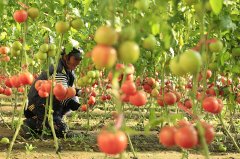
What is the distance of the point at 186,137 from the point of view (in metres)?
1.27

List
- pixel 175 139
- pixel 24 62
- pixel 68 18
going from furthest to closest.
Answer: pixel 24 62 → pixel 68 18 → pixel 175 139

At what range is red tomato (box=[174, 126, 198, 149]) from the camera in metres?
1.27

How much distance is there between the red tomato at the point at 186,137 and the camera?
→ 127cm

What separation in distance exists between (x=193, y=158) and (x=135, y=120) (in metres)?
2.48

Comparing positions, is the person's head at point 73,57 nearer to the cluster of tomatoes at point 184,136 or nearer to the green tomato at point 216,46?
the green tomato at point 216,46

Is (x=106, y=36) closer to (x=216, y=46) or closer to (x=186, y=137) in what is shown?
(x=186, y=137)

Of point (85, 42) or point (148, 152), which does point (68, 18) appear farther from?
point (148, 152)

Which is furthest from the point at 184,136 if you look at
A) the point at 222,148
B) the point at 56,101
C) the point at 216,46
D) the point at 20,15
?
the point at 56,101

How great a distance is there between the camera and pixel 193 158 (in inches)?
156

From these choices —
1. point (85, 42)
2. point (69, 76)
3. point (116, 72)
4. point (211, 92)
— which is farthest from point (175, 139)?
point (69, 76)

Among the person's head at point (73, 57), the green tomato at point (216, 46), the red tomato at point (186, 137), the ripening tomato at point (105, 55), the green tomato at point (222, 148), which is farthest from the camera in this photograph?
the person's head at point (73, 57)

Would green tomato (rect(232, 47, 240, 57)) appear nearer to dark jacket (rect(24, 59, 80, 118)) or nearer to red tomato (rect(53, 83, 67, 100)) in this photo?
red tomato (rect(53, 83, 67, 100))

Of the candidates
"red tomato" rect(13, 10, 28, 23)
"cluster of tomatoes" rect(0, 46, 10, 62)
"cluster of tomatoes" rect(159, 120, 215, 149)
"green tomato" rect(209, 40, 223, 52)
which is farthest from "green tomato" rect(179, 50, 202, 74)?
"cluster of tomatoes" rect(0, 46, 10, 62)

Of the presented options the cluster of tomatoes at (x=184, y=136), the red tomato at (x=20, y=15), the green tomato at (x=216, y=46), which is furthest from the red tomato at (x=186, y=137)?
the red tomato at (x=20, y=15)
